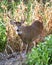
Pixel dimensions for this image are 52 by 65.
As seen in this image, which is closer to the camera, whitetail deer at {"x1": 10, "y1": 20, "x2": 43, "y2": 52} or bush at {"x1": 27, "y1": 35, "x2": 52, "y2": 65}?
bush at {"x1": 27, "y1": 35, "x2": 52, "y2": 65}

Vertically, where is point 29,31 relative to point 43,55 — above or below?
above

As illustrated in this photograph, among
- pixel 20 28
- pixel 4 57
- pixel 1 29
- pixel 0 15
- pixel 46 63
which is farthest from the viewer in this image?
pixel 0 15

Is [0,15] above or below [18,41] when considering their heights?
above

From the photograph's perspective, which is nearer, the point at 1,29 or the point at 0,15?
the point at 1,29

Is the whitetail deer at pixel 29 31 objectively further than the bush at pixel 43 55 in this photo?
Yes

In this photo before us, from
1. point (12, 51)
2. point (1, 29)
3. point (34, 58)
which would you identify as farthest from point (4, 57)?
point (34, 58)

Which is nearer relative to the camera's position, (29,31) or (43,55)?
(43,55)

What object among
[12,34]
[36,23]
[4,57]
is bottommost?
[4,57]

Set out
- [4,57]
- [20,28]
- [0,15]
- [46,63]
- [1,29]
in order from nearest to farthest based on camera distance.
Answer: [46,63] < [20,28] < [4,57] < [1,29] < [0,15]

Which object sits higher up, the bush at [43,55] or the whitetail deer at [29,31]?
the whitetail deer at [29,31]

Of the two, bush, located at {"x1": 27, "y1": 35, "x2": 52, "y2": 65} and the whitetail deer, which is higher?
the whitetail deer

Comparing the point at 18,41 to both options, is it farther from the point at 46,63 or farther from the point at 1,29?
the point at 46,63

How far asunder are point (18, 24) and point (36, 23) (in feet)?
1.04

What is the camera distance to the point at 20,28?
4.87 m
